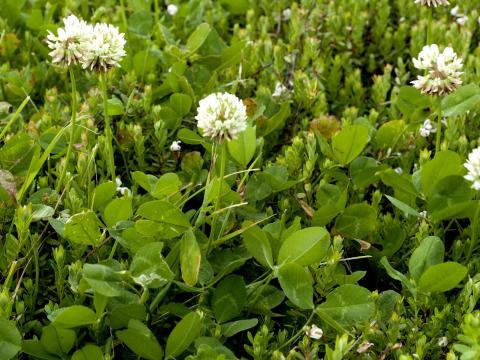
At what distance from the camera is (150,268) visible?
237 centimetres

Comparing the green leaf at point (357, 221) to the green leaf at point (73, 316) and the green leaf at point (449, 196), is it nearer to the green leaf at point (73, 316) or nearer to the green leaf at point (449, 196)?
the green leaf at point (449, 196)

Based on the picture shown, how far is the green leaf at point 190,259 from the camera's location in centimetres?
235

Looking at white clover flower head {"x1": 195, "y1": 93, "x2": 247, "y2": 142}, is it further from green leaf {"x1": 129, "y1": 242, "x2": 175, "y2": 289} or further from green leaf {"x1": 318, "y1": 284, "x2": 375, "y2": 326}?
green leaf {"x1": 318, "y1": 284, "x2": 375, "y2": 326}

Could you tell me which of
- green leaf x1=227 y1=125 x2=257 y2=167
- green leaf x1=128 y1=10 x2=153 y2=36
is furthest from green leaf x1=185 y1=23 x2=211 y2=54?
green leaf x1=227 y1=125 x2=257 y2=167

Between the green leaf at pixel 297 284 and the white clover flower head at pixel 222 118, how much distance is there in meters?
0.43

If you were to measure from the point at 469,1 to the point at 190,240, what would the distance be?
243 centimetres

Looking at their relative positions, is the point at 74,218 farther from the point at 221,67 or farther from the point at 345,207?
the point at 221,67

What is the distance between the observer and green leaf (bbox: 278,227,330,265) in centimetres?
242

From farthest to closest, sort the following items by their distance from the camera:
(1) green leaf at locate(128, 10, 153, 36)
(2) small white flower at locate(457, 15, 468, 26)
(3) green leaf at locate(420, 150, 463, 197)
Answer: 1. (2) small white flower at locate(457, 15, 468, 26)
2. (1) green leaf at locate(128, 10, 153, 36)
3. (3) green leaf at locate(420, 150, 463, 197)

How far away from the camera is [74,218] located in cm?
246

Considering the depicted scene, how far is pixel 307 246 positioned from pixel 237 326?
0.30 metres

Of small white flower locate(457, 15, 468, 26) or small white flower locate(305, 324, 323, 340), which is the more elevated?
small white flower locate(457, 15, 468, 26)

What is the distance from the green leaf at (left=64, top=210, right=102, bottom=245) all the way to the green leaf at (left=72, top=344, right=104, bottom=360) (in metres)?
0.33

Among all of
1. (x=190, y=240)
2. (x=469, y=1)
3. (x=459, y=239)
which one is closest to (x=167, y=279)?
(x=190, y=240)
